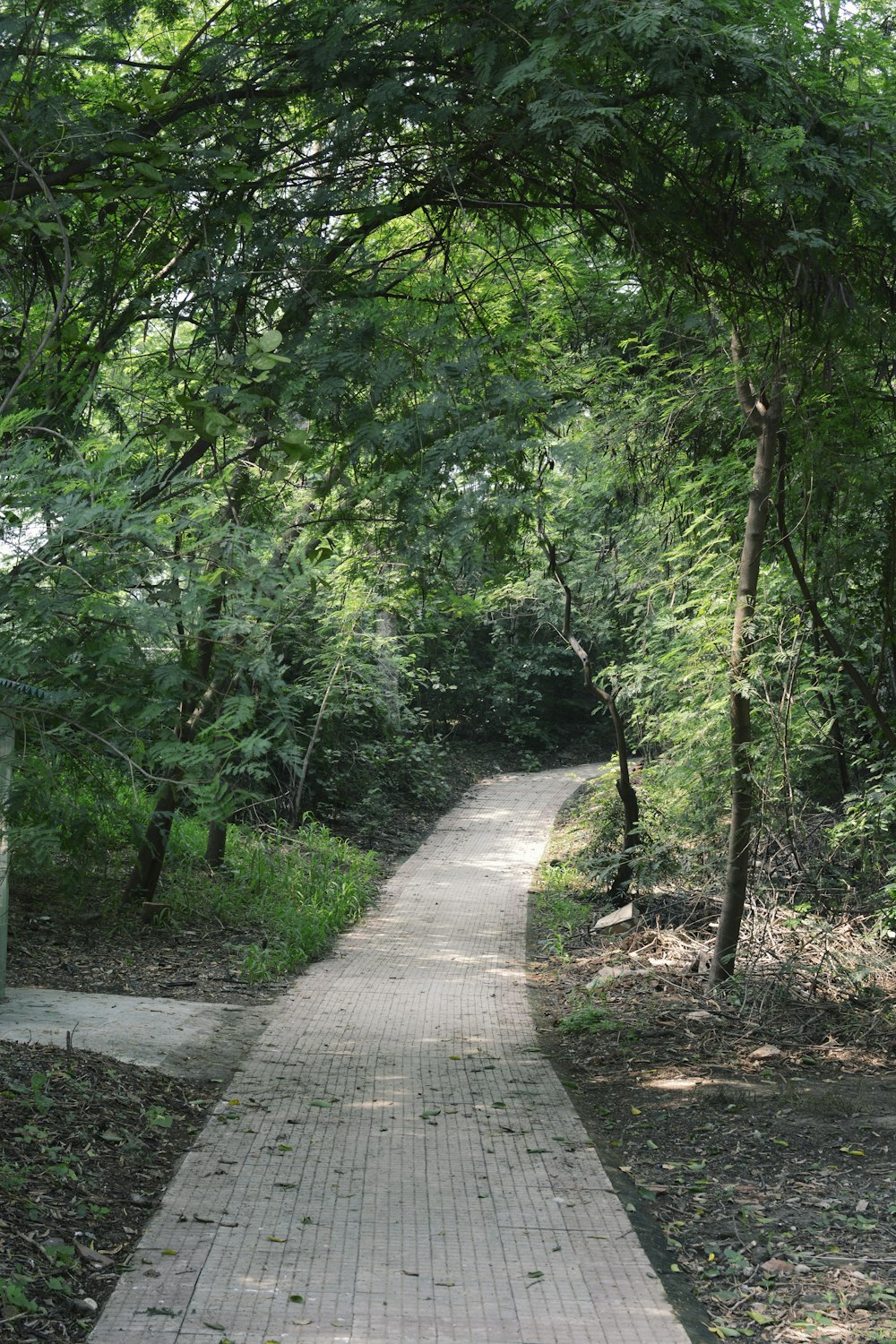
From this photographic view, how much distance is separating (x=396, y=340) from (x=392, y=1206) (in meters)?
3.44

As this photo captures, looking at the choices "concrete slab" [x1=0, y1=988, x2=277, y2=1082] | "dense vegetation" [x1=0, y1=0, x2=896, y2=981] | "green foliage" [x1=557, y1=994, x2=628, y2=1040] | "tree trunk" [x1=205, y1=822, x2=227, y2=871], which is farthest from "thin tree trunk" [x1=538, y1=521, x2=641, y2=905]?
"concrete slab" [x1=0, y1=988, x2=277, y2=1082]

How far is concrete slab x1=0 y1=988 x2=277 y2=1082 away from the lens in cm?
574

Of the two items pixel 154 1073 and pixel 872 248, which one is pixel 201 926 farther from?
pixel 872 248

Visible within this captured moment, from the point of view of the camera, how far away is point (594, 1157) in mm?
4855

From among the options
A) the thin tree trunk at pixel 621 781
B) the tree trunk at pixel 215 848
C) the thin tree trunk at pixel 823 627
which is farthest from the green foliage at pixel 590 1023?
the tree trunk at pixel 215 848

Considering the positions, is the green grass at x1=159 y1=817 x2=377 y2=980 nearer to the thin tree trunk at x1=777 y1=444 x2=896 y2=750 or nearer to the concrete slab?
the concrete slab

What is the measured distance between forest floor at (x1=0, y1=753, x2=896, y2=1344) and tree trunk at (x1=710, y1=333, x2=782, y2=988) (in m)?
0.37

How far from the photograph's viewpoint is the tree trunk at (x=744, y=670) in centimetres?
678

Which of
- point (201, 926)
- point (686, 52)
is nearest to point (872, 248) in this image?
point (686, 52)

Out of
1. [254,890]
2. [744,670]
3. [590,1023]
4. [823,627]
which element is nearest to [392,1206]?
[590,1023]

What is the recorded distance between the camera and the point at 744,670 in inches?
277

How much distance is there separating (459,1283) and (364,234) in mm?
4124

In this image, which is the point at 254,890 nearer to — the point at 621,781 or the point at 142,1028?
the point at 621,781

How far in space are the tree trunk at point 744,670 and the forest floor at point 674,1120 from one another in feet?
1.21
